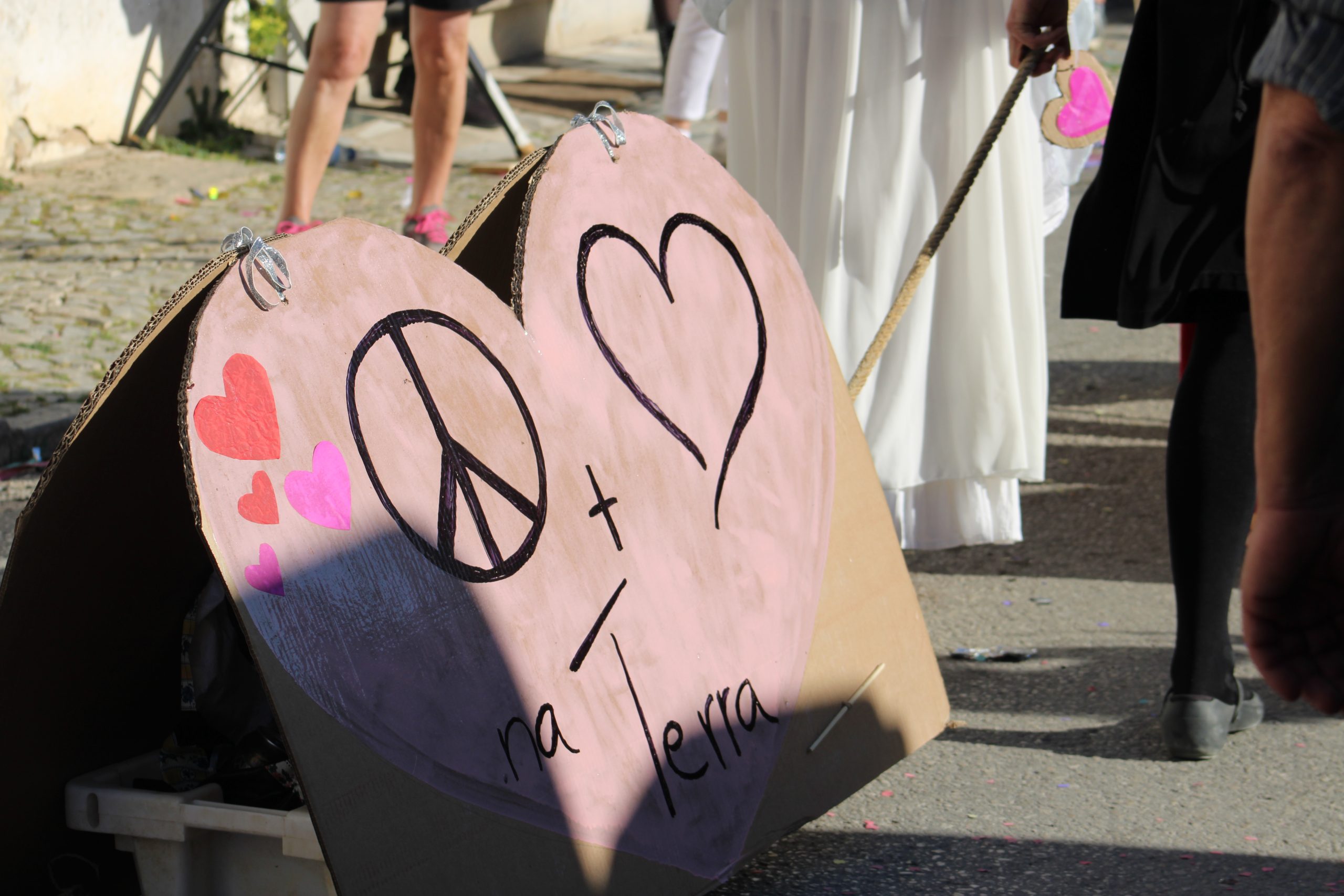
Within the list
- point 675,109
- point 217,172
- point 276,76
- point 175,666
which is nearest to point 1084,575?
point 175,666

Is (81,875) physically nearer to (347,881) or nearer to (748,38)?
(347,881)

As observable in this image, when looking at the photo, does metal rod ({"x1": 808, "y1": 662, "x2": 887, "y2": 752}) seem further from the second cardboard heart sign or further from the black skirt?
the black skirt

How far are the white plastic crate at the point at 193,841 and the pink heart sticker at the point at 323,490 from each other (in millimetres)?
385

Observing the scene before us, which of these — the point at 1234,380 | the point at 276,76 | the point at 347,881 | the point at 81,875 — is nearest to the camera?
the point at 347,881

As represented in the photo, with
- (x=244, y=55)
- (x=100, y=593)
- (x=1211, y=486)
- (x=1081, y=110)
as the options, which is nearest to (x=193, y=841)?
(x=100, y=593)

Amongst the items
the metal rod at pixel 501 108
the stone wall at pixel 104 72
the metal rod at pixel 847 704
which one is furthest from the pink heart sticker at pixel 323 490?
the metal rod at pixel 501 108

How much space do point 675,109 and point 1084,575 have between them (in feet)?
10.1

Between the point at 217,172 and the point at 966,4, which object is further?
the point at 217,172

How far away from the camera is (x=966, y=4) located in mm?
2502

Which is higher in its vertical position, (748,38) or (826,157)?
(748,38)

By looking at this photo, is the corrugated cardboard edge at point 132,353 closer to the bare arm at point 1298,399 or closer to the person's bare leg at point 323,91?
the bare arm at point 1298,399

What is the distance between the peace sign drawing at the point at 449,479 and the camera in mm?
1342

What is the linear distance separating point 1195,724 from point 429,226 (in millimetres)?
2850

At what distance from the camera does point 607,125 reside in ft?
5.42
